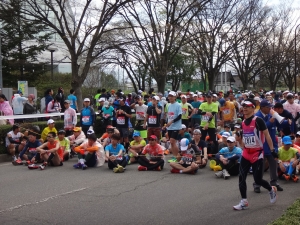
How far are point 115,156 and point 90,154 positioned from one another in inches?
34.4

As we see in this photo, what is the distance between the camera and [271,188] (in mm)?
7555

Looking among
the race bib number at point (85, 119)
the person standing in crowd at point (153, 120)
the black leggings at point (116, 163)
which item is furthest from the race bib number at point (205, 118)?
the race bib number at point (85, 119)

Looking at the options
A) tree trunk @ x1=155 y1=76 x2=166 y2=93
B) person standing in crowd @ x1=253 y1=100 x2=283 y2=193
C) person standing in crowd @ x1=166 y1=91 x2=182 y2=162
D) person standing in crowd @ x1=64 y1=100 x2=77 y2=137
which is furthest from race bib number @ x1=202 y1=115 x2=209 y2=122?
tree trunk @ x1=155 y1=76 x2=166 y2=93

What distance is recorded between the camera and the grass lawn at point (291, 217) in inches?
237

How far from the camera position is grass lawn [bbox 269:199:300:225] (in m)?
6.03

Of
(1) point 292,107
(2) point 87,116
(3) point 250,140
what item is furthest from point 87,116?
(3) point 250,140

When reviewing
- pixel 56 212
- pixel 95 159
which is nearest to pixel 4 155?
pixel 95 159

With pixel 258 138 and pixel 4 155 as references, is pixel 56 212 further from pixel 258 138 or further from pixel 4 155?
pixel 4 155

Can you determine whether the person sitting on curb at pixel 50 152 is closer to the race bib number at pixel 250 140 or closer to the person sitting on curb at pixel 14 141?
the person sitting on curb at pixel 14 141

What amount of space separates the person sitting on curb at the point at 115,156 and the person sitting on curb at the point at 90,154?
30cm

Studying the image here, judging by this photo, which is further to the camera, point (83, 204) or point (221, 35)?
point (221, 35)

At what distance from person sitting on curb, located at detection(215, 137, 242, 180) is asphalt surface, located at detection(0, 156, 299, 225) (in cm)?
21

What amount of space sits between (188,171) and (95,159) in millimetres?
2789

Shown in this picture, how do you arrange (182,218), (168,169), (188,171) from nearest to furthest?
1. (182,218)
2. (188,171)
3. (168,169)
